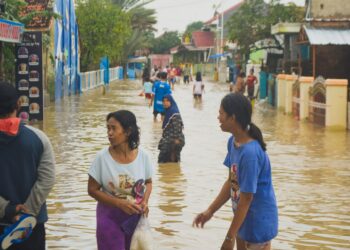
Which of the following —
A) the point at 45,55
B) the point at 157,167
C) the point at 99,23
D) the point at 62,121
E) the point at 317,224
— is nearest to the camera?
the point at 317,224

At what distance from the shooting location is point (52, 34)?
30.5 meters

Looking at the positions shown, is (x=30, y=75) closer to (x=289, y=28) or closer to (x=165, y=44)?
(x=289, y=28)

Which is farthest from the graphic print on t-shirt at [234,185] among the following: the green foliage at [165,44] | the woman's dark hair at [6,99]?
the green foliage at [165,44]

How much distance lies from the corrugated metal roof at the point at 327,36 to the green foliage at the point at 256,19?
13.7 metres

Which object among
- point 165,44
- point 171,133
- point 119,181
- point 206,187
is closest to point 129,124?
point 119,181

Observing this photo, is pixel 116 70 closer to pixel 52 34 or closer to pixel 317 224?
pixel 52 34

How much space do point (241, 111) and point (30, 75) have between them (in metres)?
15.0

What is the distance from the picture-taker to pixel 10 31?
14.2m

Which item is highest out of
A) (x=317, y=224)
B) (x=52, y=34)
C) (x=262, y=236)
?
(x=52, y=34)

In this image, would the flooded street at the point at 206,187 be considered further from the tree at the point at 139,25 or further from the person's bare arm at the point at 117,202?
the tree at the point at 139,25

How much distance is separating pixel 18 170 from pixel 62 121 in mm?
16826

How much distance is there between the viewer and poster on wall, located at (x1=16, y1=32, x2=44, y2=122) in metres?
18.4

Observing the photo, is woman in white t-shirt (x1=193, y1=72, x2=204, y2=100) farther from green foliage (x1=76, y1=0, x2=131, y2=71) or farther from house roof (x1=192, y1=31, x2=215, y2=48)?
house roof (x1=192, y1=31, x2=215, y2=48)

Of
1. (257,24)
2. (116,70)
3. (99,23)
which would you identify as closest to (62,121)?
(257,24)
